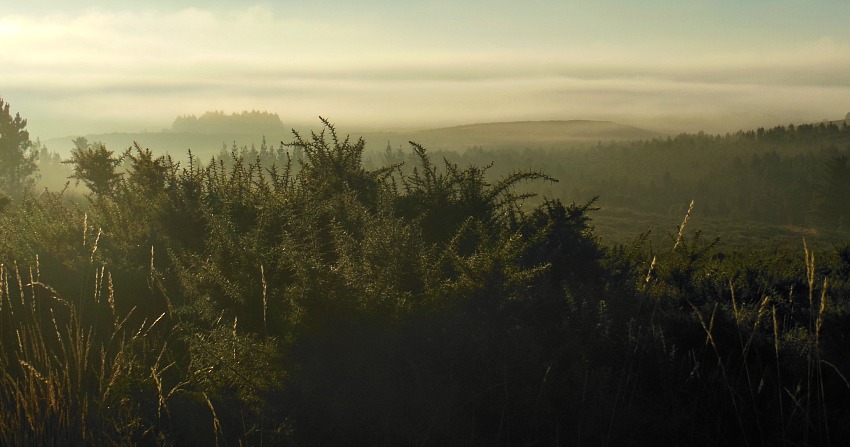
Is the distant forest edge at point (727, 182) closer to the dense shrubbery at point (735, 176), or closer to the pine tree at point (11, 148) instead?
the dense shrubbery at point (735, 176)

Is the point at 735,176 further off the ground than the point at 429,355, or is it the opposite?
the point at 429,355

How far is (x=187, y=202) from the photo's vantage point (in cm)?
790

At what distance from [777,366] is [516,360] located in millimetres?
1500


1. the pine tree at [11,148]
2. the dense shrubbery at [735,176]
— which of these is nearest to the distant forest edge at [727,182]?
the dense shrubbery at [735,176]

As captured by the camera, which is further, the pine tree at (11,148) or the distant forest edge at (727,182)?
the pine tree at (11,148)

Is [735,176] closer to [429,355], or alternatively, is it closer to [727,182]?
[727,182]

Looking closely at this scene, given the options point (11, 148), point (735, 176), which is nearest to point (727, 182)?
point (735, 176)

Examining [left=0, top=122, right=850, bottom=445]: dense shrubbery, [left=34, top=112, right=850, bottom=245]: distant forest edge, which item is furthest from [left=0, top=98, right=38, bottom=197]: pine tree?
[left=0, top=122, right=850, bottom=445]: dense shrubbery

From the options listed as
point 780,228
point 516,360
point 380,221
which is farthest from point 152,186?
point 780,228

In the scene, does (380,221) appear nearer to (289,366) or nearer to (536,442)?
(289,366)

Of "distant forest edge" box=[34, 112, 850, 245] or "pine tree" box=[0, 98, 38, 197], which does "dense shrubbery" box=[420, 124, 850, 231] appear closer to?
"distant forest edge" box=[34, 112, 850, 245]

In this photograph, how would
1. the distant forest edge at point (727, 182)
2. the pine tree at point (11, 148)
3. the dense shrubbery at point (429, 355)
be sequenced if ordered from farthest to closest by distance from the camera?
1. the pine tree at point (11, 148)
2. the distant forest edge at point (727, 182)
3. the dense shrubbery at point (429, 355)

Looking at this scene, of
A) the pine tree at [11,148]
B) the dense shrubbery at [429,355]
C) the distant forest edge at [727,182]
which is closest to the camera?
the dense shrubbery at [429,355]

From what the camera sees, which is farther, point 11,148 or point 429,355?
point 11,148
